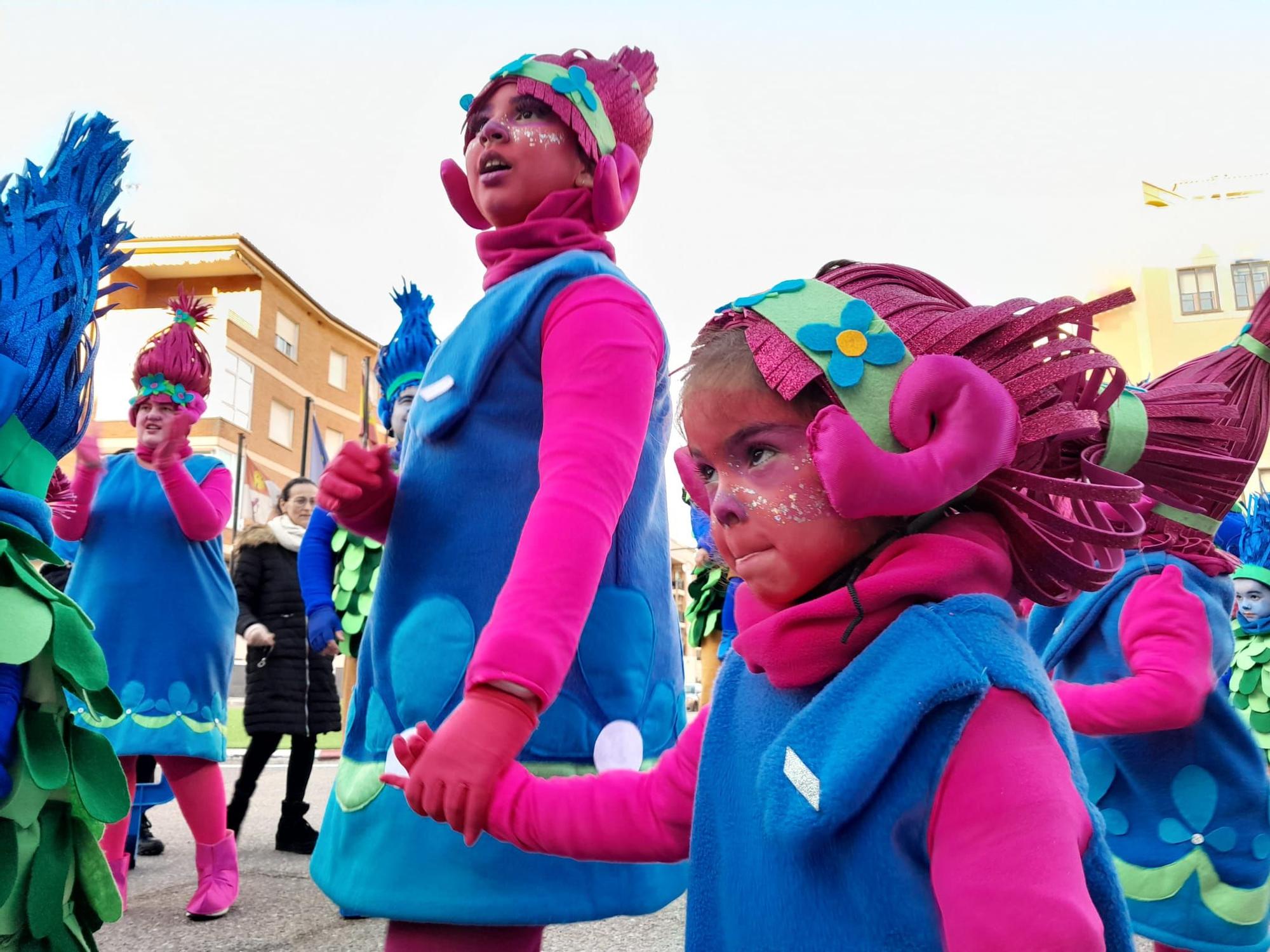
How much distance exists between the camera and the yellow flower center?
1.16 metres

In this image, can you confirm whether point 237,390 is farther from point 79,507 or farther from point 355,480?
point 355,480

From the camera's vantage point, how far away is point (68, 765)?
171cm

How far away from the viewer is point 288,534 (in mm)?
5336

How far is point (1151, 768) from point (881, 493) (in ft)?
6.38

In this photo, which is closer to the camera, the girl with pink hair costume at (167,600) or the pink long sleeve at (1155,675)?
the pink long sleeve at (1155,675)

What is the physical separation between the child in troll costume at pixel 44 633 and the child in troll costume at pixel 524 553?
0.45 metres

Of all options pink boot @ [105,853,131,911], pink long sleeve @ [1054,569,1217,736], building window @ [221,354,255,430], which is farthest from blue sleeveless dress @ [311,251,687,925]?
building window @ [221,354,255,430]

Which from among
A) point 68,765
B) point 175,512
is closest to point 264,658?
point 175,512

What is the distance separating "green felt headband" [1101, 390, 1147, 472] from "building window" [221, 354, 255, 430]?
86.9ft

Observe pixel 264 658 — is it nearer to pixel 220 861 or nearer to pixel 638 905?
pixel 220 861

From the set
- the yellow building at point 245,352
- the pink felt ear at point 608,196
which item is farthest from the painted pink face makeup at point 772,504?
the yellow building at point 245,352

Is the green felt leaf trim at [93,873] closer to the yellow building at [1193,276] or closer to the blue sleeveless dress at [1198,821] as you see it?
the blue sleeveless dress at [1198,821]

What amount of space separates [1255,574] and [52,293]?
462 cm

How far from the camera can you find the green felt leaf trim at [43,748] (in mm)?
1661
